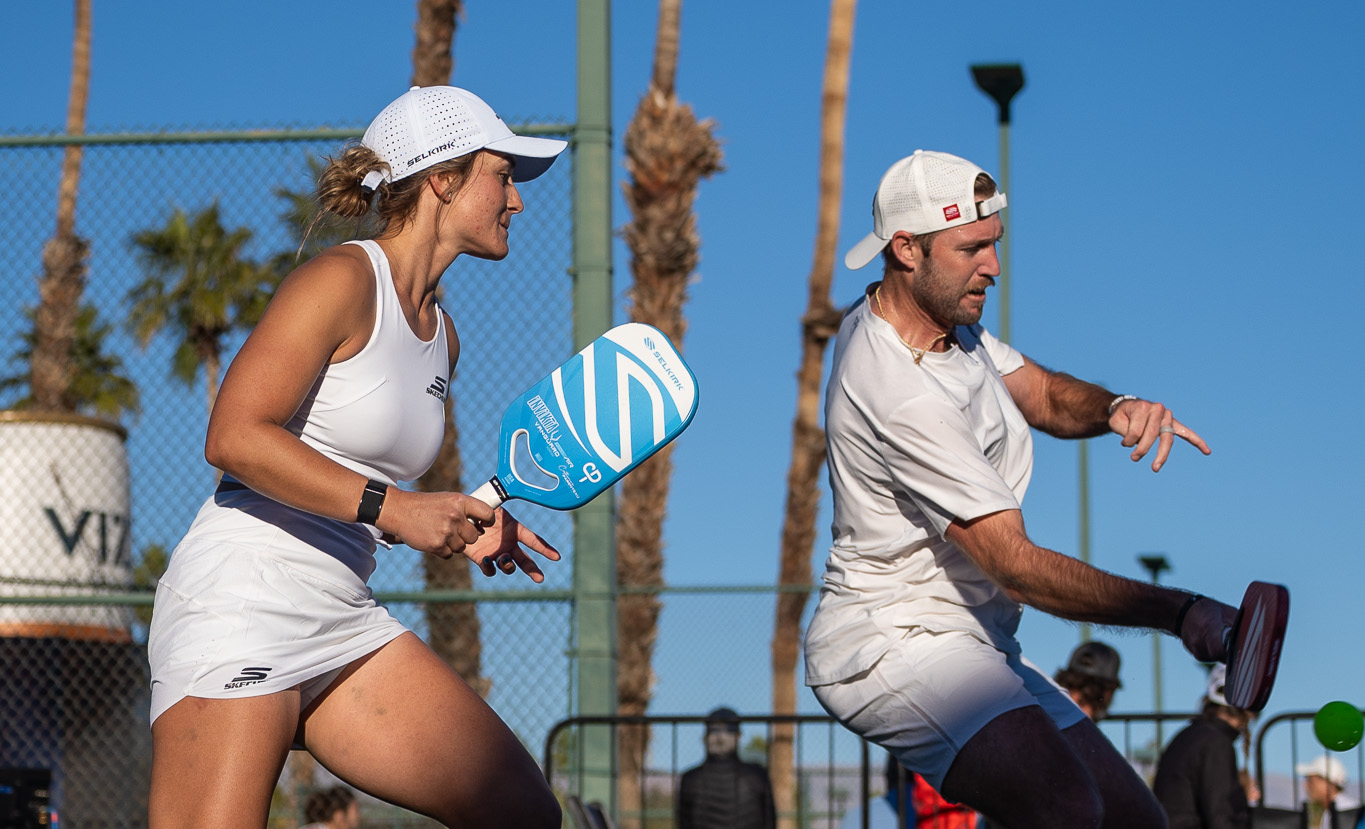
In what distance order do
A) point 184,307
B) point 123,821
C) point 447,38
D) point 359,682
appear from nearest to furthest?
point 359,682 → point 123,821 → point 447,38 → point 184,307

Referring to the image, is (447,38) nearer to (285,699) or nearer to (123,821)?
(123,821)

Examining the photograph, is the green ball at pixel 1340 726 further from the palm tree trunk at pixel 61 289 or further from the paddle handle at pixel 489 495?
the palm tree trunk at pixel 61 289

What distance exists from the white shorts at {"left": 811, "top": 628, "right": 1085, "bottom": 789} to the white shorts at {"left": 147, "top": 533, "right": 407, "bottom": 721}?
1.21 meters

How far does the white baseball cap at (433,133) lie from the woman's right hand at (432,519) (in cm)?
81

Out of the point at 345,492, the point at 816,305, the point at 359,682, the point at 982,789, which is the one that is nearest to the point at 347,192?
the point at 345,492

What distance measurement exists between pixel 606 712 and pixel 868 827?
49.4 inches

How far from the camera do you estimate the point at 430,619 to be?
25.3 feet

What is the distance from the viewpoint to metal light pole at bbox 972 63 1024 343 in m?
13.4

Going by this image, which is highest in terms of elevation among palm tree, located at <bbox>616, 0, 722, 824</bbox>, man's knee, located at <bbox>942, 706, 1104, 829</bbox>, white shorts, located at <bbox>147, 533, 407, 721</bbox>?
palm tree, located at <bbox>616, 0, 722, 824</bbox>

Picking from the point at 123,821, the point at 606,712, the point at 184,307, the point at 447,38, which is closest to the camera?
the point at 606,712

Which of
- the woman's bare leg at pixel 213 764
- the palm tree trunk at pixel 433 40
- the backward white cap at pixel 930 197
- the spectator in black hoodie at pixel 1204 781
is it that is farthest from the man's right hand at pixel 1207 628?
the palm tree trunk at pixel 433 40

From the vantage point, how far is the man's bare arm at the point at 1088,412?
12.1 feet

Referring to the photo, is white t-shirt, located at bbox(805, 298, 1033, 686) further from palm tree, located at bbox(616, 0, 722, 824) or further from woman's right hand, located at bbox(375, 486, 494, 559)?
palm tree, located at bbox(616, 0, 722, 824)

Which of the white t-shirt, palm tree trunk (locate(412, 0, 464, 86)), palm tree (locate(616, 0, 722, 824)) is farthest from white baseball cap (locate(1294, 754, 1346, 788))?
palm tree trunk (locate(412, 0, 464, 86))
